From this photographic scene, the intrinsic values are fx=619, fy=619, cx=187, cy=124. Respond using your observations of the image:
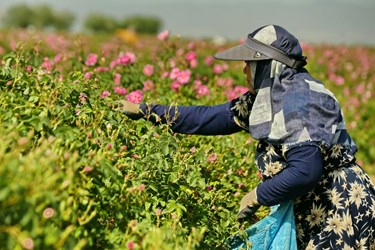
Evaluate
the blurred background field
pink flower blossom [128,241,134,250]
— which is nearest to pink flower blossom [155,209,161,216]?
the blurred background field

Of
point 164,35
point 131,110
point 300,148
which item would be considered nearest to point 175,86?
point 164,35

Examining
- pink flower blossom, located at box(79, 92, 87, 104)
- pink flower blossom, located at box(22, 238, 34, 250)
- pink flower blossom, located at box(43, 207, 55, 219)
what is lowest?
pink flower blossom, located at box(79, 92, 87, 104)

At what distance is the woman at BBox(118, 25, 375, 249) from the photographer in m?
2.54

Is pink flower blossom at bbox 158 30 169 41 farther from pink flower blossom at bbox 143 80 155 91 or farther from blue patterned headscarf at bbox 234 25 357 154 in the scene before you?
blue patterned headscarf at bbox 234 25 357 154

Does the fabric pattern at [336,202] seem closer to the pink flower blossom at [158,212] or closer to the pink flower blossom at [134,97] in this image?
A: the pink flower blossom at [158,212]

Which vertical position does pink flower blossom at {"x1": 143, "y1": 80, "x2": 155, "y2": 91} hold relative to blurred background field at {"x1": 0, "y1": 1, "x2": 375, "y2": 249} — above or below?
below

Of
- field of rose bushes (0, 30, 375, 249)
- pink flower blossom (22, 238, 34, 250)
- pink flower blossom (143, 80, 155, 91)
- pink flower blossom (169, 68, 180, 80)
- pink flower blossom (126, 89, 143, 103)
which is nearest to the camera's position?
pink flower blossom (22, 238, 34, 250)

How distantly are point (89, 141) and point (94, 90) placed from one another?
0.54 meters

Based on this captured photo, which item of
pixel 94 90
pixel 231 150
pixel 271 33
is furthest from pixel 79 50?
pixel 271 33

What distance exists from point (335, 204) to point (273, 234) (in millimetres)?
311

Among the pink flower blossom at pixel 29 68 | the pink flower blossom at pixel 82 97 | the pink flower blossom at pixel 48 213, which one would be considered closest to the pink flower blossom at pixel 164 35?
the pink flower blossom at pixel 29 68

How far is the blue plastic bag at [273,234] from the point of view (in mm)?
2785

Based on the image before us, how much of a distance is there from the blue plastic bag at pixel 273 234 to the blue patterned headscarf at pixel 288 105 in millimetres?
369

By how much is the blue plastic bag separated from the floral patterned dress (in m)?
0.10
